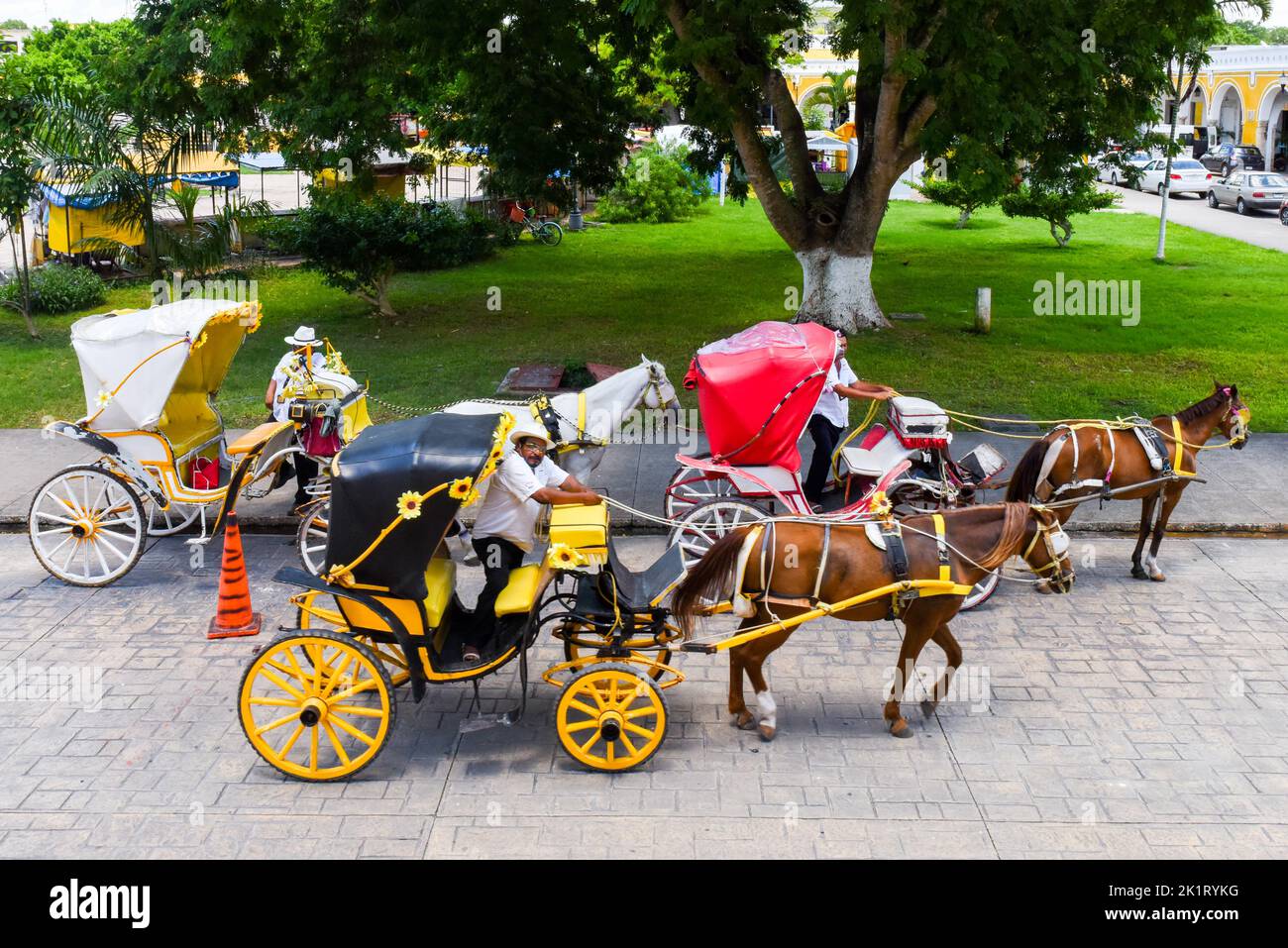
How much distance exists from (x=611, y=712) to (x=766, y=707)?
1.00 meters

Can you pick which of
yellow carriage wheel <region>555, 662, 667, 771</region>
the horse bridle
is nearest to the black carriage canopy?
yellow carriage wheel <region>555, 662, 667, 771</region>

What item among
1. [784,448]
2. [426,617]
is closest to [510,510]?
[426,617]

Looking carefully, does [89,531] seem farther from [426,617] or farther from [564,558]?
[564,558]

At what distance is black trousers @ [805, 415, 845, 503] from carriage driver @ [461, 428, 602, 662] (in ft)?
10.3

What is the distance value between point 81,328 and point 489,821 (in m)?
5.75

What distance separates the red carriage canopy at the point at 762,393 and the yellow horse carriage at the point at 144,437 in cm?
297

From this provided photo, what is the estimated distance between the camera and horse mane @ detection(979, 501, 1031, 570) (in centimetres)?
715

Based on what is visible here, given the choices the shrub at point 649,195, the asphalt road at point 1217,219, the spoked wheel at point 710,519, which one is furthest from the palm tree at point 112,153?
the asphalt road at point 1217,219

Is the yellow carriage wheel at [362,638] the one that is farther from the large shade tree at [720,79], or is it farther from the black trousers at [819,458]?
the large shade tree at [720,79]

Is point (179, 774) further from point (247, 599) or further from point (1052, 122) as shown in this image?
point (1052, 122)

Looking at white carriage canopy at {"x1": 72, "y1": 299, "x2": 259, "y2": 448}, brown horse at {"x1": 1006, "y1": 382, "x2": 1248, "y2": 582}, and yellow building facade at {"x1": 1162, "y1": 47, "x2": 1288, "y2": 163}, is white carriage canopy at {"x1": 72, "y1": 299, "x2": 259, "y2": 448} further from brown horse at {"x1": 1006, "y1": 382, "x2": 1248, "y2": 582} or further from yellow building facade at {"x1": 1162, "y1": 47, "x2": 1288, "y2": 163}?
yellow building facade at {"x1": 1162, "y1": 47, "x2": 1288, "y2": 163}

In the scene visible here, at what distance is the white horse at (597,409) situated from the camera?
30.9ft

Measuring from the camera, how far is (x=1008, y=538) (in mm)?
7164
